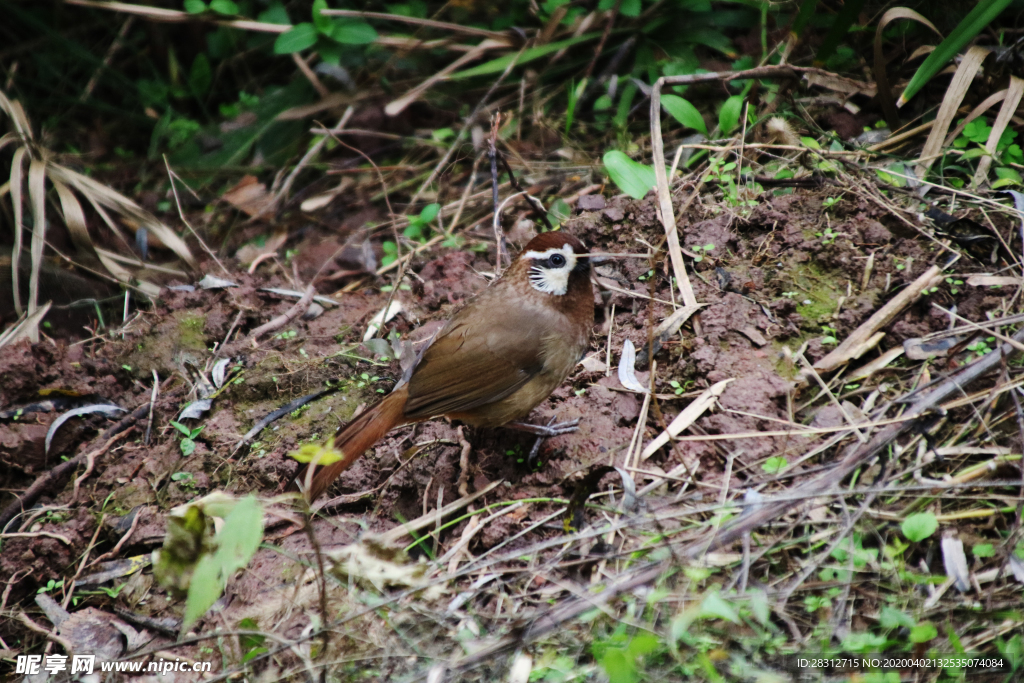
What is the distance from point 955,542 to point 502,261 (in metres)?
2.62

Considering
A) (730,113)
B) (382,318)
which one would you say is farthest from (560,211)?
(382,318)

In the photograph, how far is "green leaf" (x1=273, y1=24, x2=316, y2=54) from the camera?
5.06 meters

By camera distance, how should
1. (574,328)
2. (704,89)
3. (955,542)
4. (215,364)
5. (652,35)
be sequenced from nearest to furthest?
(955,542) → (574,328) → (215,364) → (704,89) → (652,35)

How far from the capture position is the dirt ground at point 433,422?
10.5 feet

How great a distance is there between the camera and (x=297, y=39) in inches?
201

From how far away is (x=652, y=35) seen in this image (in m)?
5.06

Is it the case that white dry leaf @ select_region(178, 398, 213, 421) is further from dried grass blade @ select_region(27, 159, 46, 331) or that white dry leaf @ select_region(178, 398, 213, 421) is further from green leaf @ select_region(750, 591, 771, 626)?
green leaf @ select_region(750, 591, 771, 626)

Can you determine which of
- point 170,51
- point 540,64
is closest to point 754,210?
point 540,64

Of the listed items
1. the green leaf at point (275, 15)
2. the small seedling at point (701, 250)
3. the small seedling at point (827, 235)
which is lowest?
the small seedling at point (701, 250)

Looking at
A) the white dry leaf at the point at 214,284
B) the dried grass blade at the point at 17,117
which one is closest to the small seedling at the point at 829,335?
the white dry leaf at the point at 214,284

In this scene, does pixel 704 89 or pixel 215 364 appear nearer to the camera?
pixel 215 364

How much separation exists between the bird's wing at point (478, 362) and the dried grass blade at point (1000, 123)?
2.28 metres

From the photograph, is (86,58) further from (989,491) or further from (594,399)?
(989,491)

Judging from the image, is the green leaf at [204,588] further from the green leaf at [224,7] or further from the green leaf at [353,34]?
the green leaf at [224,7]
